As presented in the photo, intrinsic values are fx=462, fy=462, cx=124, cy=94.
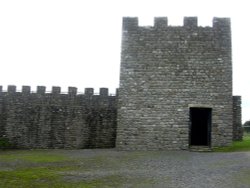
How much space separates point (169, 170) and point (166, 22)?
10018mm

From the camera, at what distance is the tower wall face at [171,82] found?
21.7m

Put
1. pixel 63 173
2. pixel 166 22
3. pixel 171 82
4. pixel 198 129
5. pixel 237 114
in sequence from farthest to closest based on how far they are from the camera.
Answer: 1. pixel 198 129
2. pixel 237 114
3. pixel 166 22
4. pixel 171 82
5. pixel 63 173

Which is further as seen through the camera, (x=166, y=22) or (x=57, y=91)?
(x=57, y=91)

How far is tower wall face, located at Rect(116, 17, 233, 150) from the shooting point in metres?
21.7

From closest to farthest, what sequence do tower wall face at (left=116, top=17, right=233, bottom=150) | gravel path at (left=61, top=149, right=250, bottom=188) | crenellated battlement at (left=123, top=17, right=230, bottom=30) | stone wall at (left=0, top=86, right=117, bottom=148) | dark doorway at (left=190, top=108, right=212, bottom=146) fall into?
gravel path at (left=61, top=149, right=250, bottom=188) < tower wall face at (left=116, top=17, right=233, bottom=150) < crenellated battlement at (left=123, top=17, right=230, bottom=30) < stone wall at (left=0, top=86, right=117, bottom=148) < dark doorway at (left=190, top=108, right=212, bottom=146)

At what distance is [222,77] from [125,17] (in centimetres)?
553

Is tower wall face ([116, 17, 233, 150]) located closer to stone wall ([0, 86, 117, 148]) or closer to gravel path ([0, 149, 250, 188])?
stone wall ([0, 86, 117, 148])

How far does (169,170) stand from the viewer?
1442 cm

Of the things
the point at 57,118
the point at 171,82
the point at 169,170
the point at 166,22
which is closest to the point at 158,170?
the point at 169,170

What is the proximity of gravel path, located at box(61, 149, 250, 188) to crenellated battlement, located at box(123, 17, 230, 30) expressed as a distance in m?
6.87

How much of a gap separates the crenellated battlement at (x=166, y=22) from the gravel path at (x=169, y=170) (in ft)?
22.5

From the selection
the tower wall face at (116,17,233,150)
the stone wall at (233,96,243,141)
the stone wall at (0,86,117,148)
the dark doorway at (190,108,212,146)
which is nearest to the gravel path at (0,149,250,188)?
the tower wall face at (116,17,233,150)

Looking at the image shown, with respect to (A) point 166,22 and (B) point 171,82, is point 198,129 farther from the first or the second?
(A) point 166,22

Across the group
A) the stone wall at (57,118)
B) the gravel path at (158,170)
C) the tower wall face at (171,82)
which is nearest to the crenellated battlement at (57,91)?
the stone wall at (57,118)
